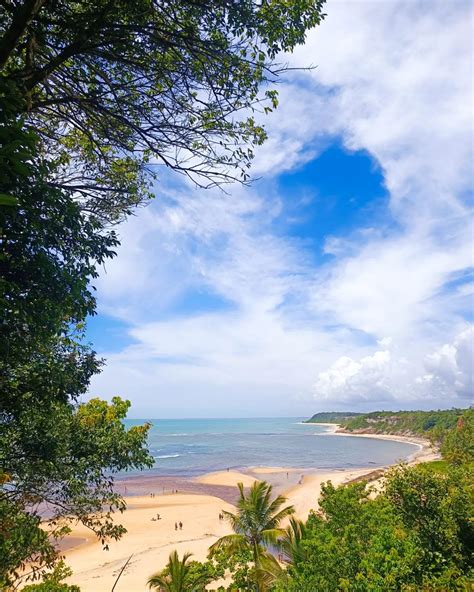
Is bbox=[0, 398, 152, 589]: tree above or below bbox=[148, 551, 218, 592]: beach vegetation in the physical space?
above

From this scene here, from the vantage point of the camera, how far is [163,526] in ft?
101

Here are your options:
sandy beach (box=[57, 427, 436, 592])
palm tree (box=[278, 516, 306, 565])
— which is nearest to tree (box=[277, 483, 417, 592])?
palm tree (box=[278, 516, 306, 565])

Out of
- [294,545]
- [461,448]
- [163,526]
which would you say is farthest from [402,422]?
[294,545]

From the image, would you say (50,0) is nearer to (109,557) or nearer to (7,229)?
(7,229)

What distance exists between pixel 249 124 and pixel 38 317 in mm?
4155

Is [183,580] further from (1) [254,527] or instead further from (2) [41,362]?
(2) [41,362]

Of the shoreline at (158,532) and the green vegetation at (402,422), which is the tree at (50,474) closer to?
the shoreline at (158,532)

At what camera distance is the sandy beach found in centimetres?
2152

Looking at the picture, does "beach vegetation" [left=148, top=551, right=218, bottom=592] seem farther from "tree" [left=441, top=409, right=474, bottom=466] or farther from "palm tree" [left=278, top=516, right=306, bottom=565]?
"tree" [left=441, top=409, right=474, bottom=466]

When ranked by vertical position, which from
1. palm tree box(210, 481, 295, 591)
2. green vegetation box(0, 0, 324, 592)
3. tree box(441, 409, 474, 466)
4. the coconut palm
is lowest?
tree box(441, 409, 474, 466)

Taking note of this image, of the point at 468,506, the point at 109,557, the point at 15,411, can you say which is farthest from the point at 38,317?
the point at 109,557

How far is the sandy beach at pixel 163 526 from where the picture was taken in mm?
21517

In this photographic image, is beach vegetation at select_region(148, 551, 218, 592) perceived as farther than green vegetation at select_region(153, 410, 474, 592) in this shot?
Yes

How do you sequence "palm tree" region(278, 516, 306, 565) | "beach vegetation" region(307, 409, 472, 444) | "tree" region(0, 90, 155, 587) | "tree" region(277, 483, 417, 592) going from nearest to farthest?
"tree" region(0, 90, 155, 587)
"tree" region(277, 483, 417, 592)
"palm tree" region(278, 516, 306, 565)
"beach vegetation" region(307, 409, 472, 444)
